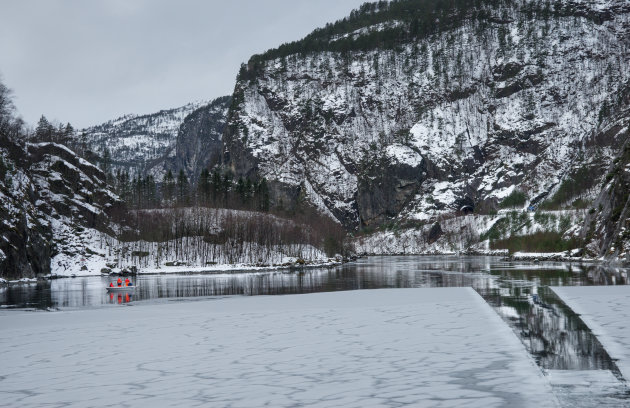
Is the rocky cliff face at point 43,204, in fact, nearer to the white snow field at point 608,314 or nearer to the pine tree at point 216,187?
the pine tree at point 216,187

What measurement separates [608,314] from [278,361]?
14047 mm

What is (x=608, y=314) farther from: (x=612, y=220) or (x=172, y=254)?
(x=172, y=254)

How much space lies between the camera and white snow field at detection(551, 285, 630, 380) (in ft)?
43.0

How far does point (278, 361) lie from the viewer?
1317cm

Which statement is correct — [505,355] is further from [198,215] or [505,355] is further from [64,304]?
[198,215]

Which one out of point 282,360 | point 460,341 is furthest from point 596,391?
point 282,360

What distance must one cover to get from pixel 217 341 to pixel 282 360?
400 cm

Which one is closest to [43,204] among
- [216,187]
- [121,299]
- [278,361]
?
[216,187]

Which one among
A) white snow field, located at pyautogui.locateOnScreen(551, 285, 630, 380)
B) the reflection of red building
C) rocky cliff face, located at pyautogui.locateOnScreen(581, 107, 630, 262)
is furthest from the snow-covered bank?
white snow field, located at pyautogui.locateOnScreen(551, 285, 630, 380)

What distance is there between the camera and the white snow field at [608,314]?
13.1 meters

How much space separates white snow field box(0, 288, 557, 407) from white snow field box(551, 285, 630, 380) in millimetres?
2367

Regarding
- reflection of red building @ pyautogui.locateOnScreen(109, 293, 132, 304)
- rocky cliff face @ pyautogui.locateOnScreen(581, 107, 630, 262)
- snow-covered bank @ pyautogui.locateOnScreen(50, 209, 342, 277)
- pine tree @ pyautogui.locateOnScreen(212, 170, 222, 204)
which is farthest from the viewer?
pine tree @ pyautogui.locateOnScreen(212, 170, 222, 204)

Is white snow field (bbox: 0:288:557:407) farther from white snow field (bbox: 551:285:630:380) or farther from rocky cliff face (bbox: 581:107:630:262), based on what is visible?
rocky cliff face (bbox: 581:107:630:262)

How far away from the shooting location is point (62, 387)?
437 inches
